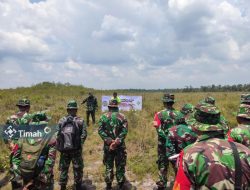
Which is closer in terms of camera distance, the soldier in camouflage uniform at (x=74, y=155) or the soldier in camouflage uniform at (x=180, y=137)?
the soldier in camouflage uniform at (x=180, y=137)

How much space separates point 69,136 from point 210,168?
187 inches

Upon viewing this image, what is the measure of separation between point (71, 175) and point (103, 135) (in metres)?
2.31

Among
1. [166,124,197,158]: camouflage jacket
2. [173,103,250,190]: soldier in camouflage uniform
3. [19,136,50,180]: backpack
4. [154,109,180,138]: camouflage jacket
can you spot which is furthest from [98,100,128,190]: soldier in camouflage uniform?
[173,103,250,190]: soldier in camouflage uniform

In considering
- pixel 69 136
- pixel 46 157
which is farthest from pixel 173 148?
pixel 69 136

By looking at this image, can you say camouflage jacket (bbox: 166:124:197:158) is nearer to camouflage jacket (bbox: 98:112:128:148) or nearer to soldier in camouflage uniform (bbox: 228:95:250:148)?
soldier in camouflage uniform (bbox: 228:95:250:148)

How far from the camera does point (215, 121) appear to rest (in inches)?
118

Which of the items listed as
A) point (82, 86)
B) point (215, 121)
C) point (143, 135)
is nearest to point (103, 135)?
point (215, 121)

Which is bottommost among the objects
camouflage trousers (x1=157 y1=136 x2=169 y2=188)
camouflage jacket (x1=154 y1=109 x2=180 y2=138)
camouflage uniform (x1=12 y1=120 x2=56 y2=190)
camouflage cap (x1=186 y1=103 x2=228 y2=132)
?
camouflage trousers (x1=157 y1=136 x2=169 y2=188)

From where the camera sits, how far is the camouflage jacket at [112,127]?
7.41m

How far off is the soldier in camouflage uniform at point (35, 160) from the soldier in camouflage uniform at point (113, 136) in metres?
2.15

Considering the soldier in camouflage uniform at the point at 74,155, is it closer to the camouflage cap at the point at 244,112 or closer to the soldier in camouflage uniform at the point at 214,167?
the camouflage cap at the point at 244,112

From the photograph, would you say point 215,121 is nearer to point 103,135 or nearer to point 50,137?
point 50,137

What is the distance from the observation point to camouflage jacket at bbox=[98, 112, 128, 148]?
24.3 feet

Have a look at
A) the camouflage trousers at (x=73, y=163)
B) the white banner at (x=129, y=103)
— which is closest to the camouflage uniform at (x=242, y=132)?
the camouflage trousers at (x=73, y=163)
